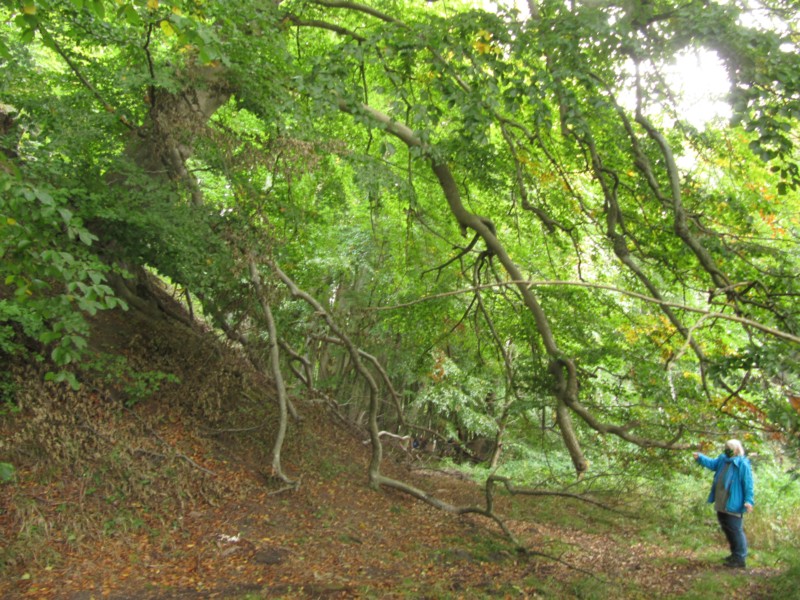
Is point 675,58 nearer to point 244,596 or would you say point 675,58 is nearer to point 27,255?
point 27,255

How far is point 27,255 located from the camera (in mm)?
3162

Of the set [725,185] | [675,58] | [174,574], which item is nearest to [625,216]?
[725,185]

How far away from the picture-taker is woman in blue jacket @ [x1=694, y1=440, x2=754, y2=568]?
22.8ft

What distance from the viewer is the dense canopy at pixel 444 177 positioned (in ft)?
16.8

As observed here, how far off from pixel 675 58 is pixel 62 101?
629 centimetres

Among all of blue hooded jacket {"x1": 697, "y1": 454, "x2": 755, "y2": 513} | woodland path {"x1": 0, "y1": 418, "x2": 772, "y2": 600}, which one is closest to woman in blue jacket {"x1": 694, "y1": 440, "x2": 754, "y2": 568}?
blue hooded jacket {"x1": 697, "y1": 454, "x2": 755, "y2": 513}

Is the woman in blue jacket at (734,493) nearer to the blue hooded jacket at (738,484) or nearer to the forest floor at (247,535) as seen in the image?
the blue hooded jacket at (738,484)

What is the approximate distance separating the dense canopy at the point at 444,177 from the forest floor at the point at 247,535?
0.84 m

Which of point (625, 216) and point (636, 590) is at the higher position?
point (625, 216)

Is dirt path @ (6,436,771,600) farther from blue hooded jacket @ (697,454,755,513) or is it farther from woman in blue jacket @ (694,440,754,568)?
blue hooded jacket @ (697,454,755,513)

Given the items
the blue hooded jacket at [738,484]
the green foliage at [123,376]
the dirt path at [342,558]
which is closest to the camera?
the dirt path at [342,558]

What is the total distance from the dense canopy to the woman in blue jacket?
12.6 inches

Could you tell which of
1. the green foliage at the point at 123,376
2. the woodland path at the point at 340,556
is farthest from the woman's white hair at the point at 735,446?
the green foliage at the point at 123,376

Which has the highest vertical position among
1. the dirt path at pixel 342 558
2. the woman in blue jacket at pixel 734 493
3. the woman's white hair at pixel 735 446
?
the woman's white hair at pixel 735 446
